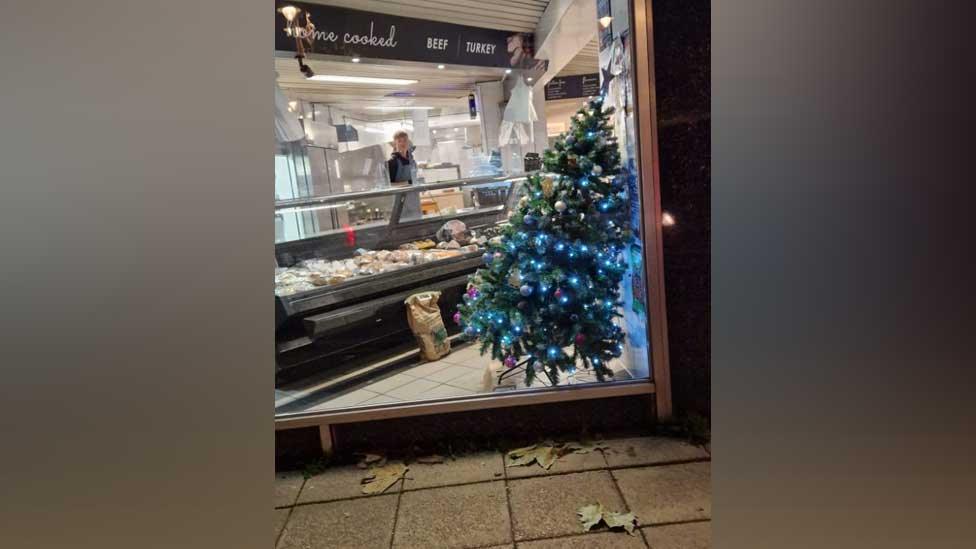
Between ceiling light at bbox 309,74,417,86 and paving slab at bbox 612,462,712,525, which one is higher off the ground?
ceiling light at bbox 309,74,417,86

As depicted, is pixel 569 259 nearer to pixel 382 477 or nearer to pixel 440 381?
pixel 440 381

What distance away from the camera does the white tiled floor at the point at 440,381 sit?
279 centimetres

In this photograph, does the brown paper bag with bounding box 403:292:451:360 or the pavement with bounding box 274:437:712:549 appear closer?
the pavement with bounding box 274:437:712:549

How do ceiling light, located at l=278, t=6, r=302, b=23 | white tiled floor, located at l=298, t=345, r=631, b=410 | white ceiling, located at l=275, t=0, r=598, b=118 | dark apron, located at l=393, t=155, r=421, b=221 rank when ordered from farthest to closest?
dark apron, located at l=393, t=155, r=421, b=221 < white ceiling, located at l=275, t=0, r=598, b=118 < ceiling light, located at l=278, t=6, r=302, b=23 < white tiled floor, located at l=298, t=345, r=631, b=410

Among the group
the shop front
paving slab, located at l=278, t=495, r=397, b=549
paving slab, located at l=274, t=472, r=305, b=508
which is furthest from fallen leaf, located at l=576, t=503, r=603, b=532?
paving slab, located at l=274, t=472, r=305, b=508

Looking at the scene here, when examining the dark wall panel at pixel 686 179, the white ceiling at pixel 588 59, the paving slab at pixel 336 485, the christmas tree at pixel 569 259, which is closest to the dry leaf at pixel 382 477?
the paving slab at pixel 336 485

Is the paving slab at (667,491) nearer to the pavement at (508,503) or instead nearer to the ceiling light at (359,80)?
the pavement at (508,503)

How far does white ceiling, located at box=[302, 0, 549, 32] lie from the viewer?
3.17m

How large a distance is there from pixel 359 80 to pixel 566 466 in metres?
3.14

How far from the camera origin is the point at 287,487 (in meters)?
2.39

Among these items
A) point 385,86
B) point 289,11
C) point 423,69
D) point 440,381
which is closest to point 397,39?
point 423,69

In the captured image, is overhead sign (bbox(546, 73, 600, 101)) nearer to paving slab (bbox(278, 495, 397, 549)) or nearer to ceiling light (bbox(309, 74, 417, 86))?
ceiling light (bbox(309, 74, 417, 86))
